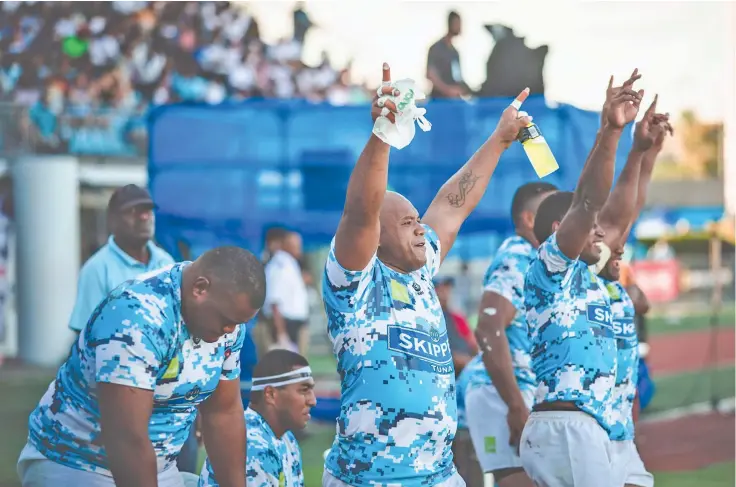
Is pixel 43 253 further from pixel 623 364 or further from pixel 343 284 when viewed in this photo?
pixel 343 284

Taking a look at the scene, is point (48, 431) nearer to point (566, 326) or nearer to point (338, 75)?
point (566, 326)

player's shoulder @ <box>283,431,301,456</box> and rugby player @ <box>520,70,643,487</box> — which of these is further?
player's shoulder @ <box>283,431,301,456</box>

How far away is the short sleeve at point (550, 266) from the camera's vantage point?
4.66m

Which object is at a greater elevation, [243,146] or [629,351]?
[243,146]

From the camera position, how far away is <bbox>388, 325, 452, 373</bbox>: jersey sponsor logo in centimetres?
384

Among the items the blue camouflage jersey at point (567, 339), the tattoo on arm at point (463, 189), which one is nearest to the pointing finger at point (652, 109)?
the blue camouflage jersey at point (567, 339)

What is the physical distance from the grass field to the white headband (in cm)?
313

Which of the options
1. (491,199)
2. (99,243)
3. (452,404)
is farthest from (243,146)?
(99,243)

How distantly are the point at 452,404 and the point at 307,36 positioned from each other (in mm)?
16719

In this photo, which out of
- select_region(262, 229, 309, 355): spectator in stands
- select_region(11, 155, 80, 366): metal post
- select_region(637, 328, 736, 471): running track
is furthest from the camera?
select_region(11, 155, 80, 366): metal post

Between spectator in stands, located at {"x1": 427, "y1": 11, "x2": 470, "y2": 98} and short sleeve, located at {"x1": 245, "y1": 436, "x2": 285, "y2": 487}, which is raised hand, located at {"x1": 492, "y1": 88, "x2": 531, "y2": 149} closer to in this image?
short sleeve, located at {"x1": 245, "y1": 436, "x2": 285, "y2": 487}

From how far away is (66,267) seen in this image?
16.1m

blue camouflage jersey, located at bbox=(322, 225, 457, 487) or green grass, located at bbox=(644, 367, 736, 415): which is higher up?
blue camouflage jersey, located at bbox=(322, 225, 457, 487)

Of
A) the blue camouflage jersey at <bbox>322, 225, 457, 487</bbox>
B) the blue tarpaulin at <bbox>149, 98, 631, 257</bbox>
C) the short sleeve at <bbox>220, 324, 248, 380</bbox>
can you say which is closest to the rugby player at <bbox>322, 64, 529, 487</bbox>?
the blue camouflage jersey at <bbox>322, 225, 457, 487</bbox>
